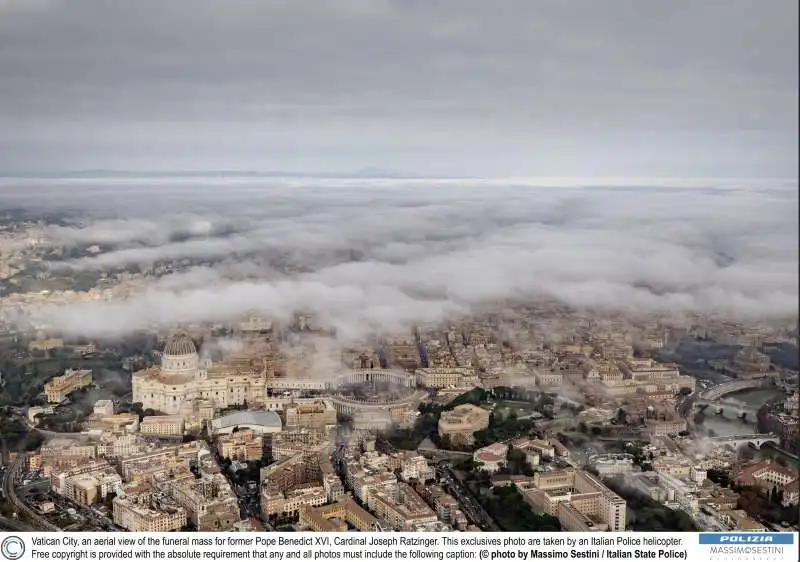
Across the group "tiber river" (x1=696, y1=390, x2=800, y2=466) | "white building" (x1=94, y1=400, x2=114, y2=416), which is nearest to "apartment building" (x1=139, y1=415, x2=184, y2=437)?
"white building" (x1=94, y1=400, x2=114, y2=416)

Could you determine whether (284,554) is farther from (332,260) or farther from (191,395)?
(332,260)

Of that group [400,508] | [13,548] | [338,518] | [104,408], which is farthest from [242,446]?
[13,548]

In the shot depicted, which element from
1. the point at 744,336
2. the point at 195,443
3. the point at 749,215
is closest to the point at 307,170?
the point at 195,443

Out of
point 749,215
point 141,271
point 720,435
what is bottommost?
point 720,435

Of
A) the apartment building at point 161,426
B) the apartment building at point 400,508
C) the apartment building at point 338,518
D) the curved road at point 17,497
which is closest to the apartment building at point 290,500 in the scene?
the apartment building at point 338,518

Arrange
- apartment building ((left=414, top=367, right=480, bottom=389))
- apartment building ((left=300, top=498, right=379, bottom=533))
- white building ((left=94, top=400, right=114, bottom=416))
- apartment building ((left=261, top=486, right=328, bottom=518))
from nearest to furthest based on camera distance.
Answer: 1. apartment building ((left=300, top=498, right=379, bottom=533))
2. apartment building ((left=261, top=486, right=328, bottom=518))
3. white building ((left=94, top=400, right=114, bottom=416))
4. apartment building ((left=414, top=367, right=480, bottom=389))

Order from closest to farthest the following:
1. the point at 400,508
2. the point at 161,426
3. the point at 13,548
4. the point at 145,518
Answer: the point at 13,548 < the point at 145,518 < the point at 400,508 < the point at 161,426

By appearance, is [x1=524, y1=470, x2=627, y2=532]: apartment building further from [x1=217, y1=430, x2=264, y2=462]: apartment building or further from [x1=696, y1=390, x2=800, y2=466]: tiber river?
[x1=217, y1=430, x2=264, y2=462]: apartment building

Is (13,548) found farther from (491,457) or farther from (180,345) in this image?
(491,457)
